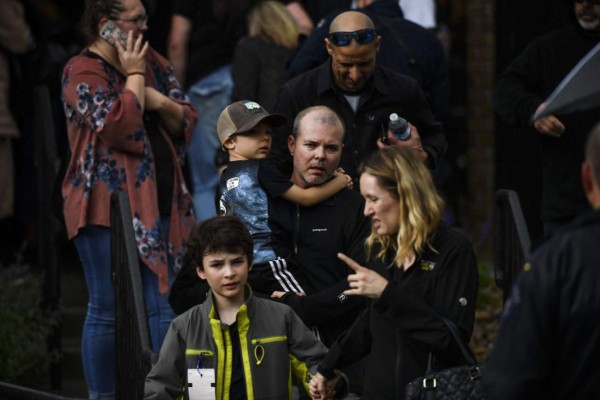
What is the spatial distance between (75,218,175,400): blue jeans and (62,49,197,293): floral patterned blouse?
11cm

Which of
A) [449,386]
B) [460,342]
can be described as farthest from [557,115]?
[449,386]

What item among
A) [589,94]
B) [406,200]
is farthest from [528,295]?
[406,200]

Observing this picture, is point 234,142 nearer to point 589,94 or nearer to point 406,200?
point 406,200

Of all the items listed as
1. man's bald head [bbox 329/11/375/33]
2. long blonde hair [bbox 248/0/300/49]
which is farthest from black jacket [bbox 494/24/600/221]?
long blonde hair [bbox 248/0/300/49]

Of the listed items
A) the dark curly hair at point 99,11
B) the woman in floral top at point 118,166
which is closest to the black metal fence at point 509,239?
the woman in floral top at point 118,166

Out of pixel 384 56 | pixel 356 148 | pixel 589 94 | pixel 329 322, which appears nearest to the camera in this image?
pixel 589 94

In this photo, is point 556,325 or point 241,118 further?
point 241,118

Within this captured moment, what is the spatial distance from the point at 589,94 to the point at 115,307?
11.1ft

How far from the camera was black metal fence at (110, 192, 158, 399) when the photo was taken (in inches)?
281

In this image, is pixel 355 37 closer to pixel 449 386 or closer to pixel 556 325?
pixel 449 386

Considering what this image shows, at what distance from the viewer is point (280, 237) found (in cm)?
677

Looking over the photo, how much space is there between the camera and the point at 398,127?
7.29 metres

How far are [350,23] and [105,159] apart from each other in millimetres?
1397

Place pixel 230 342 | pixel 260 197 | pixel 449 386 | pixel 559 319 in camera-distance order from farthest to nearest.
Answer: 1. pixel 260 197
2. pixel 230 342
3. pixel 449 386
4. pixel 559 319
